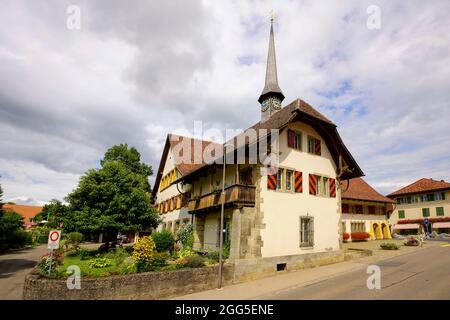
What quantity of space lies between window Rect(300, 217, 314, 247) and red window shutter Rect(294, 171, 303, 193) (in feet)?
5.44

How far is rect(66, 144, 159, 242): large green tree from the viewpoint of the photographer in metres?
18.9

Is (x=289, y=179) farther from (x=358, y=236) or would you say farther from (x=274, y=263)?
(x=358, y=236)

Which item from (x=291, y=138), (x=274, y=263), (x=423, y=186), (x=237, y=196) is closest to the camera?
(x=237, y=196)

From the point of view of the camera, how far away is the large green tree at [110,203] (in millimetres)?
18938

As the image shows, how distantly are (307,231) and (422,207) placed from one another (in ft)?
109

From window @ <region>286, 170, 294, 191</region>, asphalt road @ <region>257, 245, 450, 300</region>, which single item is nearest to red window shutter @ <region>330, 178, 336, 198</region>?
window @ <region>286, 170, 294, 191</region>

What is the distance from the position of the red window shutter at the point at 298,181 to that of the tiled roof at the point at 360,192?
14472 millimetres

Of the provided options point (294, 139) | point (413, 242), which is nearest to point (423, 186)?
point (413, 242)

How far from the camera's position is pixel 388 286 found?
10.4 metres

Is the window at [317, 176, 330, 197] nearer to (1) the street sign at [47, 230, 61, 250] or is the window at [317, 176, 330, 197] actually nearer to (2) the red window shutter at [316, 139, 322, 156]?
(2) the red window shutter at [316, 139, 322, 156]

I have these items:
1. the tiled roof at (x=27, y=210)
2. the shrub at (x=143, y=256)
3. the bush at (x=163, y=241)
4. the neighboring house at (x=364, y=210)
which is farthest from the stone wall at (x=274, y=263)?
the tiled roof at (x=27, y=210)

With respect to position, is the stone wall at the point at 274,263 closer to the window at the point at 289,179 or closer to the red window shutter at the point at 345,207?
the window at the point at 289,179
